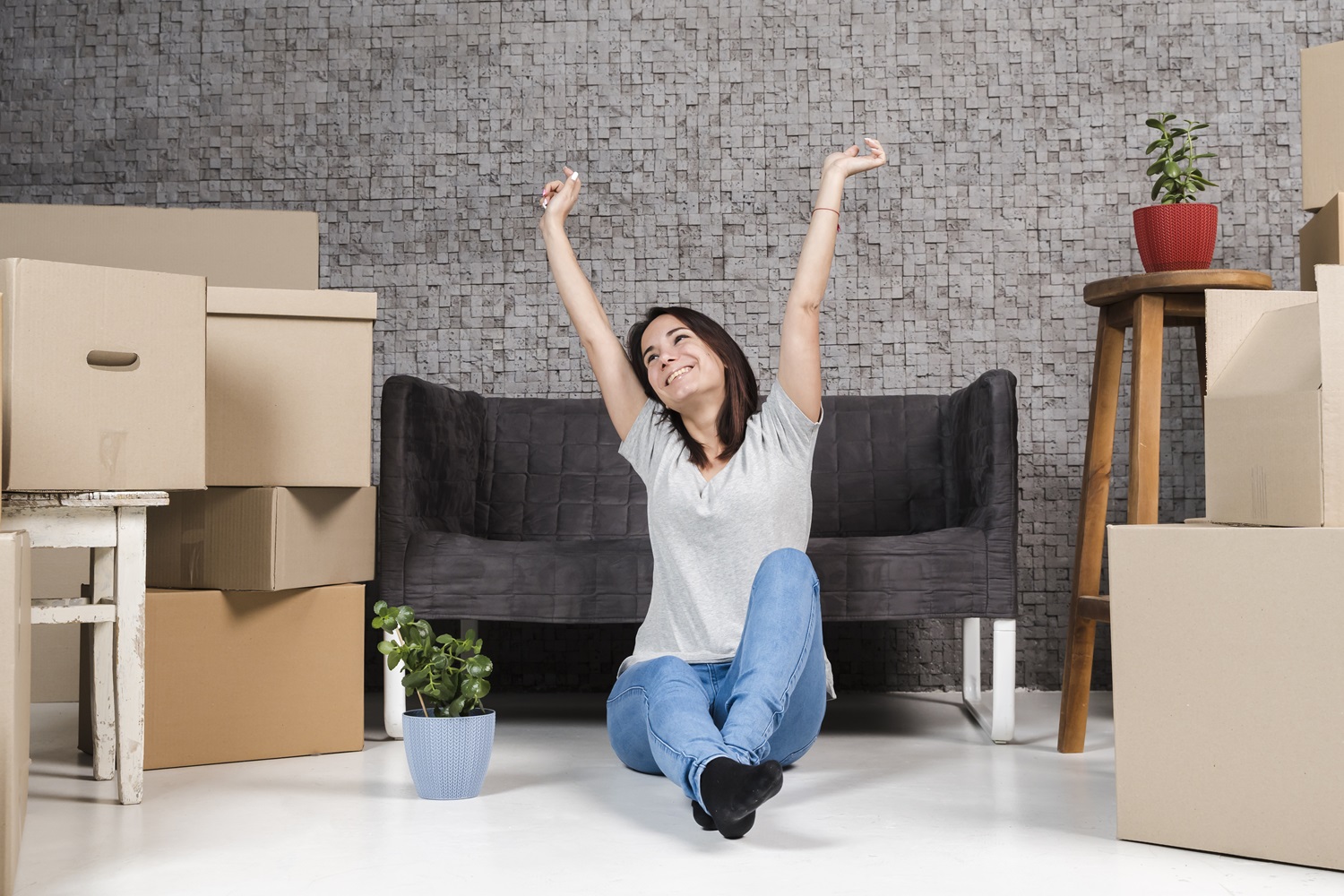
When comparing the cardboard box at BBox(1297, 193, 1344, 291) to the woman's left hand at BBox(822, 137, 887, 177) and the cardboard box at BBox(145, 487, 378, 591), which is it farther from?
the cardboard box at BBox(145, 487, 378, 591)

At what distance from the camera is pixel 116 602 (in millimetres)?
1578

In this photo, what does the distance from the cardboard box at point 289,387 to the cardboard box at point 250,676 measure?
0.69ft

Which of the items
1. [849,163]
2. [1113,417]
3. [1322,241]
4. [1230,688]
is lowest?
[1230,688]

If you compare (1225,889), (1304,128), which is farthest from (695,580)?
(1304,128)

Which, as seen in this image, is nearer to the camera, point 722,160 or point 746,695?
point 746,695

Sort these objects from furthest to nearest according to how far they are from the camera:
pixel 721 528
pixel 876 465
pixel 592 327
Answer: pixel 876 465 → pixel 592 327 → pixel 721 528

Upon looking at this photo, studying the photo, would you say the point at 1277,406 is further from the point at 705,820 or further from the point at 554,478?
the point at 554,478

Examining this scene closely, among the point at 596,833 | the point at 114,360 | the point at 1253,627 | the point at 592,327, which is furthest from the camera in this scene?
the point at 592,327

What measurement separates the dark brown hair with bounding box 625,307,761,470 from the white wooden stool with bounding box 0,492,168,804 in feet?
2.44

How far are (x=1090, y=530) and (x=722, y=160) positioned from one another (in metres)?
1.28

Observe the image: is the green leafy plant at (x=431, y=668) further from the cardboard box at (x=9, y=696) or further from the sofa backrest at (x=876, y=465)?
the sofa backrest at (x=876, y=465)

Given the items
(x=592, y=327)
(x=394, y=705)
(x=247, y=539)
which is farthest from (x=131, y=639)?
(x=592, y=327)

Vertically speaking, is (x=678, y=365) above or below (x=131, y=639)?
above

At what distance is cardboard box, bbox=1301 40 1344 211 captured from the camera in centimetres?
165
